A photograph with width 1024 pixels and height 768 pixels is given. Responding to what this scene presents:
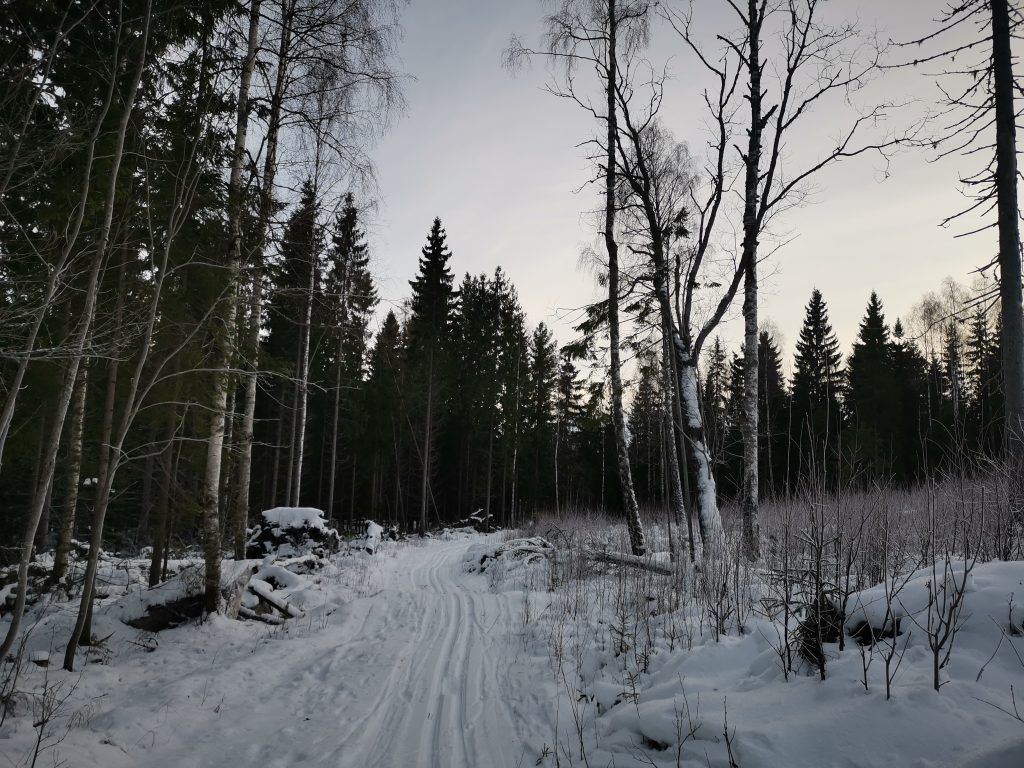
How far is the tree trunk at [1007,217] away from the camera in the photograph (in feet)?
23.4

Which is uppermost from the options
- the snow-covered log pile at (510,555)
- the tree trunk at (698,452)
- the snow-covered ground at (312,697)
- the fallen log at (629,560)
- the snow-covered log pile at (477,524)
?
the tree trunk at (698,452)

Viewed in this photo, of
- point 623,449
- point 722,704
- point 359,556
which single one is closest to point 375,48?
point 623,449

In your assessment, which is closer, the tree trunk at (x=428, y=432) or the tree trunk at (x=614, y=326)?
the tree trunk at (x=614, y=326)

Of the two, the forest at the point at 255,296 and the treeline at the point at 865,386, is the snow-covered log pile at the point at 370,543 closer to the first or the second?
the forest at the point at 255,296

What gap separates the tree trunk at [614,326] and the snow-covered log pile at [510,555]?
1876 millimetres

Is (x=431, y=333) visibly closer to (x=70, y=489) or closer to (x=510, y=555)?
(x=510, y=555)

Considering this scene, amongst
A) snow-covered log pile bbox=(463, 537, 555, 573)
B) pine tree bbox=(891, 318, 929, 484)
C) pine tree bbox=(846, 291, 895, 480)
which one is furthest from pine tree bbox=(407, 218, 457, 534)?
pine tree bbox=(891, 318, 929, 484)

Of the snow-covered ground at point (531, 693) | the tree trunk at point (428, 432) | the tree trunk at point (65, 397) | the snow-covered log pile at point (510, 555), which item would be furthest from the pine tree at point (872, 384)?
the tree trunk at point (65, 397)

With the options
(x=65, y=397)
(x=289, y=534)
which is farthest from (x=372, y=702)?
(x=289, y=534)

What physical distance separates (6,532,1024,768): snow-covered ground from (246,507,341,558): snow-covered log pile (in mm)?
4677

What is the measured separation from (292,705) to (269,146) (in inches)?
325

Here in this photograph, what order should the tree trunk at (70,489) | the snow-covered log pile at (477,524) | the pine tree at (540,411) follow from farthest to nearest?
1. the pine tree at (540,411)
2. the snow-covered log pile at (477,524)
3. the tree trunk at (70,489)

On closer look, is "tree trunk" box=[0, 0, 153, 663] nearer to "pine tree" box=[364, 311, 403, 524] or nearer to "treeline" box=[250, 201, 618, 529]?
"treeline" box=[250, 201, 618, 529]

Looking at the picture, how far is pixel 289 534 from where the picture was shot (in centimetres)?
1185
